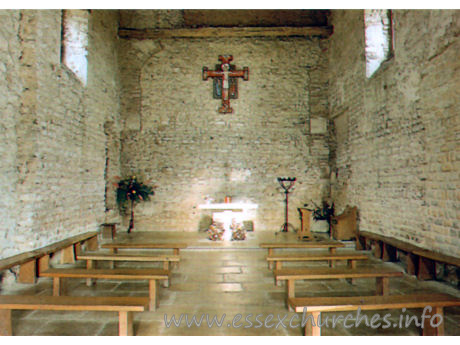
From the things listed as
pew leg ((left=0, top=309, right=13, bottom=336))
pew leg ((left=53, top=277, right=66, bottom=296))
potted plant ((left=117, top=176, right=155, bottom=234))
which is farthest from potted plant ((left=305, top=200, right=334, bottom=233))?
pew leg ((left=0, top=309, right=13, bottom=336))

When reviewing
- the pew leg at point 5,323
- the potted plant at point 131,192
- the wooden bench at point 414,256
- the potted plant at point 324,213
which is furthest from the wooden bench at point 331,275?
the potted plant at point 131,192

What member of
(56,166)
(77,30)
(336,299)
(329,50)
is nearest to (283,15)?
(329,50)

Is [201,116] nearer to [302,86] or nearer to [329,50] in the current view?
[302,86]

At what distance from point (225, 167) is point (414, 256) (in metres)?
5.12

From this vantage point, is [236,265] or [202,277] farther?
[236,265]

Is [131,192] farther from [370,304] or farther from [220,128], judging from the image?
[370,304]

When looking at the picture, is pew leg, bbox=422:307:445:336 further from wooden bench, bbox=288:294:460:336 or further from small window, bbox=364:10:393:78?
small window, bbox=364:10:393:78

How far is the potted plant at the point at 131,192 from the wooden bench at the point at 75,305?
213 inches

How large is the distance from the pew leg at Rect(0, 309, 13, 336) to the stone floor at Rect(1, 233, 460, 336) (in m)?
0.10

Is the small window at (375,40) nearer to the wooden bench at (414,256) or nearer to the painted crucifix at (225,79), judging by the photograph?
the painted crucifix at (225,79)

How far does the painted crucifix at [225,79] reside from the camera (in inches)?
332

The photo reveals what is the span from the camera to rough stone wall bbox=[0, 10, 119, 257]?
13.7 feet

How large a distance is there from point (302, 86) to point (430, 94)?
14.5 feet
